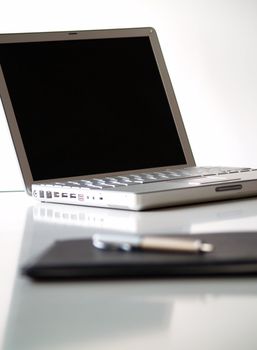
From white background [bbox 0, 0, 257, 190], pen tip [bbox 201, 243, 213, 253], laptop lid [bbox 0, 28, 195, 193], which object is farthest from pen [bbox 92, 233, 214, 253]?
white background [bbox 0, 0, 257, 190]

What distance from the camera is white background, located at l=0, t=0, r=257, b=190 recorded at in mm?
1720

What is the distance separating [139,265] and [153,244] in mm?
27

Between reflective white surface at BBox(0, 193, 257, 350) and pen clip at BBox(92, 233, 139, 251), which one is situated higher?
pen clip at BBox(92, 233, 139, 251)

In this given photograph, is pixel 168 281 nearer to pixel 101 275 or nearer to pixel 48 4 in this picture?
pixel 101 275

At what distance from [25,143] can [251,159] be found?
Result: 56cm

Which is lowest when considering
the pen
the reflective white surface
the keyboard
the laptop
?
the reflective white surface

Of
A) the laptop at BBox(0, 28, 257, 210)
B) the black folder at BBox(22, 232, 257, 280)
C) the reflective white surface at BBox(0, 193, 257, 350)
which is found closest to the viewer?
the reflective white surface at BBox(0, 193, 257, 350)

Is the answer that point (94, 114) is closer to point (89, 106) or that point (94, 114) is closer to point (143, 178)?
point (89, 106)

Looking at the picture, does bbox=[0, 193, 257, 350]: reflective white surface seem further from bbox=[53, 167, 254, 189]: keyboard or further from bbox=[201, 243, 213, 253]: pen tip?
bbox=[53, 167, 254, 189]: keyboard

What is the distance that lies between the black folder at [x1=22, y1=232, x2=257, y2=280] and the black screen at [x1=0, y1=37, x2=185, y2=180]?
744 millimetres

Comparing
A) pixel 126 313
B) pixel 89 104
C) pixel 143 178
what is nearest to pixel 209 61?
pixel 89 104

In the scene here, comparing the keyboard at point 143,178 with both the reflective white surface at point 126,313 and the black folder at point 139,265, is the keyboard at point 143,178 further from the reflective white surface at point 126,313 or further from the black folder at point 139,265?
→ the black folder at point 139,265

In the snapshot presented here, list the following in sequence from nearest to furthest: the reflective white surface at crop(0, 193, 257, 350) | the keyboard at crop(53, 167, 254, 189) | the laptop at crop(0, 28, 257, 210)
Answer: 1. the reflective white surface at crop(0, 193, 257, 350)
2. the keyboard at crop(53, 167, 254, 189)
3. the laptop at crop(0, 28, 257, 210)

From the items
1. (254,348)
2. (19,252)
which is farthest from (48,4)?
(254,348)
